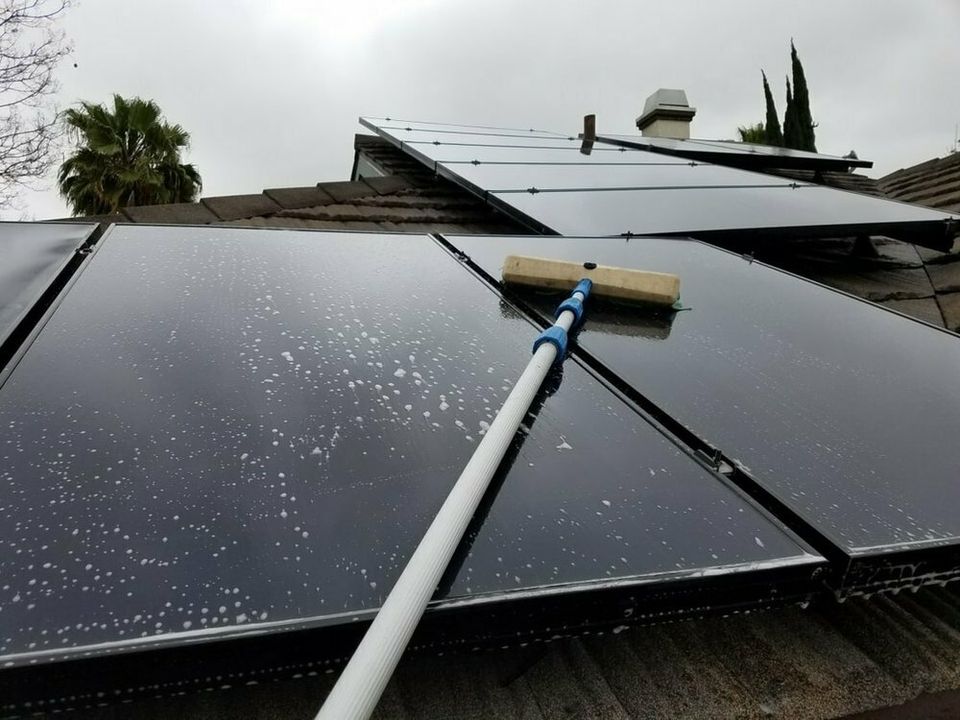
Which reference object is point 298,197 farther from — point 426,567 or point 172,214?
point 426,567

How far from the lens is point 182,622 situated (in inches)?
22.7

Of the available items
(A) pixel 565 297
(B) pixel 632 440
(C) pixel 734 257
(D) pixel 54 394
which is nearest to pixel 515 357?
(B) pixel 632 440

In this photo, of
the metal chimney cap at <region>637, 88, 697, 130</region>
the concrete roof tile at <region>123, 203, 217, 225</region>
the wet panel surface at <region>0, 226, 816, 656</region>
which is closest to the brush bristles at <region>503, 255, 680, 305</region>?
the wet panel surface at <region>0, 226, 816, 656</region>

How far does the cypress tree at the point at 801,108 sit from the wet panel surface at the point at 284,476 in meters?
16.8

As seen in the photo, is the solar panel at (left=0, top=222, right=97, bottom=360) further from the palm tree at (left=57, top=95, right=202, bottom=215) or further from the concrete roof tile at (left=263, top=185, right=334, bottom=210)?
the palm tree at (left=57, top=95, right=202, bottom=215)

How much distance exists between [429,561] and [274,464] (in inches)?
11.6

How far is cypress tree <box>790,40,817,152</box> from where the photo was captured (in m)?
15.2

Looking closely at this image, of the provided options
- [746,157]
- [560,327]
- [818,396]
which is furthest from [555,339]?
[746,157]


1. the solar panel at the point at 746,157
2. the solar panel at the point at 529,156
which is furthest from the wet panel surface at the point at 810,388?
the solar panel at the point at 746,157

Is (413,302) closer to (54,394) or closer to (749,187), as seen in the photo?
(54,394)

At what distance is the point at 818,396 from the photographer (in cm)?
122

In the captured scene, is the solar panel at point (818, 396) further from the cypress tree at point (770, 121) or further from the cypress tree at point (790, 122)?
the cypress tree at point (770, 121)

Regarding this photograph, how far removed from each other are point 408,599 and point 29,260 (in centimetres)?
166

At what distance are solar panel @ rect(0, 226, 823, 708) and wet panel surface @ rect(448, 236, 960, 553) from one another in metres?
0.12
